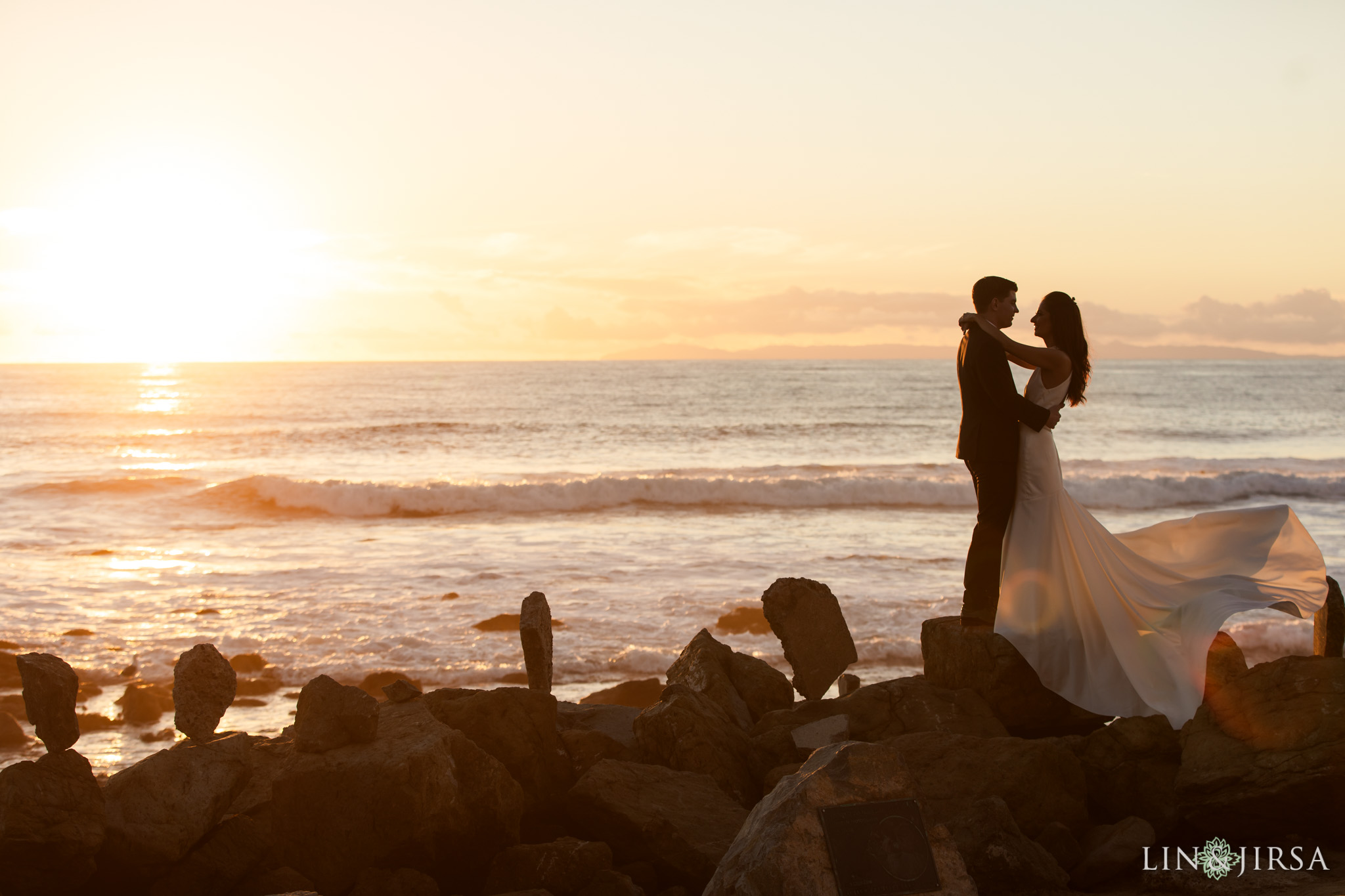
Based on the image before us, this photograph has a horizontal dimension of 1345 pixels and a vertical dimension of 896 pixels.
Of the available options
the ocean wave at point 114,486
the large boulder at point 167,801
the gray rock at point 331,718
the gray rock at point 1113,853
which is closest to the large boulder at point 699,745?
the gray rock at point 331,718

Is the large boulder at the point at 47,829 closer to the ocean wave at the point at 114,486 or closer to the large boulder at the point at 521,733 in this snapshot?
the large boulder at the point at 521,733

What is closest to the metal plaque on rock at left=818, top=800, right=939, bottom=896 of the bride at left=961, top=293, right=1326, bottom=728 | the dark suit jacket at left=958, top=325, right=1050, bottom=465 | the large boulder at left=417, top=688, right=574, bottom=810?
the large boulder at left=417, top=688, right=574, bottom=810

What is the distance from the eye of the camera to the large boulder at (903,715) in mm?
5578

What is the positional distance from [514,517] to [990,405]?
1579cm

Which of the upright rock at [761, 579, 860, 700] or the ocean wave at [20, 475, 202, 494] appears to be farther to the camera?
the ocean wave at [20, 475, 202, 494]

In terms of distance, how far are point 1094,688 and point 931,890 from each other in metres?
2.53

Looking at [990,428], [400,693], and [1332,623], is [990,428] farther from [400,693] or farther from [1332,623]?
[400,693]

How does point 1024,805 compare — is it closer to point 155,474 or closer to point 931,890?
point 931,890

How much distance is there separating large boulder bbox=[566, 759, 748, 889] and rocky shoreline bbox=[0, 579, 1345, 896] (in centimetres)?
1

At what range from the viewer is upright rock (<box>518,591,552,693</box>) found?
6.06m

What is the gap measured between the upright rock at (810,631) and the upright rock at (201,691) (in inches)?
141

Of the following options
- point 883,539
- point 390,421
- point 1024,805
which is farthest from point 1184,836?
point 390,421

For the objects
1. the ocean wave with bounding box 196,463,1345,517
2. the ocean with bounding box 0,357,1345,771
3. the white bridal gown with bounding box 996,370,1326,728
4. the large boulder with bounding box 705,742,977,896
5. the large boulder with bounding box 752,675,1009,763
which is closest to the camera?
the large boulder with bounding box 705,742,977,896

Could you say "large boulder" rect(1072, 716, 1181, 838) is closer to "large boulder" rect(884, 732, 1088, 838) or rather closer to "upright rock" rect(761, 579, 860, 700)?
"large boulder" rect(884, 732, 1088, 838)
